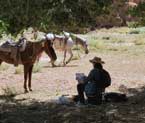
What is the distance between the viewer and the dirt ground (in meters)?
9.16

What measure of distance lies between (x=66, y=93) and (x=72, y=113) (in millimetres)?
3327

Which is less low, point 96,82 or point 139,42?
point 139,42

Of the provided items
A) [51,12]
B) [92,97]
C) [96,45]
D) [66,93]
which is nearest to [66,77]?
[66,93]

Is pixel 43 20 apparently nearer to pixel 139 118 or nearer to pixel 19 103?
pixel 139 118

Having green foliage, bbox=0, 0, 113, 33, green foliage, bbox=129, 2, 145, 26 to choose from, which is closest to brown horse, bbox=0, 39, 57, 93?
green foliage, bbox=129, 2, 145, 26

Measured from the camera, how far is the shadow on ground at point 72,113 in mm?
8980

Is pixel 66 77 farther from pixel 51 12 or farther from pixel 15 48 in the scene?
pixel 51 12

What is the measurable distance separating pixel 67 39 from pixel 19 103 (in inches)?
361

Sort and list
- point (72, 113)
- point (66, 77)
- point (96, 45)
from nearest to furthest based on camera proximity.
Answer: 1. point (72, 113)
2. point (66, 77)
3. point (96, 45)

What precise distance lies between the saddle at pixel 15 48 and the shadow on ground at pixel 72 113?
2.54m

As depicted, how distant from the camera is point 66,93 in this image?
42.0ft

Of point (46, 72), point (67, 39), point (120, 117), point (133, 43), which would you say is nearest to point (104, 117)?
point (120, 117)

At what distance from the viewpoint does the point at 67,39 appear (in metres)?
20.4

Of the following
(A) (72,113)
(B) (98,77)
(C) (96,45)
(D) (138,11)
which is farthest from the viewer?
(C) (96,45)
